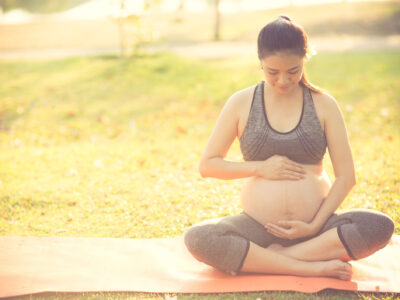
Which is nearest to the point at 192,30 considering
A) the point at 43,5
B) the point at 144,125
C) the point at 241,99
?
the point at 144,125

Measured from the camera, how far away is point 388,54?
12.6 m

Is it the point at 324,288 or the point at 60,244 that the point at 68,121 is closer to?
the point at 60,244

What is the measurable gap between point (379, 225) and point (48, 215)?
3.08 meters

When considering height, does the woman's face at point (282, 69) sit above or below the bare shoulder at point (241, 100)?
above

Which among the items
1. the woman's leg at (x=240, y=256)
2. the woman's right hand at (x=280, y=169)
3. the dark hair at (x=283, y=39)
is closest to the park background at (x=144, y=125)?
the woman's leg at (x=240, y=256)

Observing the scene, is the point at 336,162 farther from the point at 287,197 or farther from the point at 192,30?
the point at 192,30

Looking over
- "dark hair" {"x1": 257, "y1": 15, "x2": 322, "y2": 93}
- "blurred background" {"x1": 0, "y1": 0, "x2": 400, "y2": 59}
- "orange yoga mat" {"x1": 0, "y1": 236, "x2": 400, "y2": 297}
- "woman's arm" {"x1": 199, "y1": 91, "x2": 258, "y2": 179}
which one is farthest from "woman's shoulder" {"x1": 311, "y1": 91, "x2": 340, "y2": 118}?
"blurred background" {"x1": 0, "y1": 0, "x2": 400, "y2": 59}

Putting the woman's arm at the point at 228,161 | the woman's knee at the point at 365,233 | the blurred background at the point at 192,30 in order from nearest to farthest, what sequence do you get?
1. the woman's knee at the point at 365,233
2. the woman's arm at the point at 228,161
3. the blurred background at the point at 192,30

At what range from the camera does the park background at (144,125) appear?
4.49m

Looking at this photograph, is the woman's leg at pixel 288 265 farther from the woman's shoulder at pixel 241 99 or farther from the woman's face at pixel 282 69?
the woman's face at pixel 282 69

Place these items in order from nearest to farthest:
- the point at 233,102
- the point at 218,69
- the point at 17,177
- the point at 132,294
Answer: the point at 132,294
the point at 233,102
the point at 17,177
the point at 218,69

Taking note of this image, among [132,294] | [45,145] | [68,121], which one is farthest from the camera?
[68,121]

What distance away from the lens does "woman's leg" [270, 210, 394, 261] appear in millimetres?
3016

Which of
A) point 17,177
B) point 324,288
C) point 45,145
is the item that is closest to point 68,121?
point 45,145
